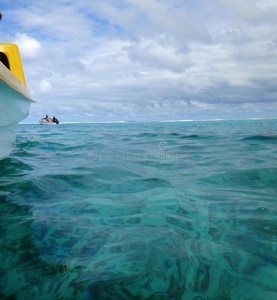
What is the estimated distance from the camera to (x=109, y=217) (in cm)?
252

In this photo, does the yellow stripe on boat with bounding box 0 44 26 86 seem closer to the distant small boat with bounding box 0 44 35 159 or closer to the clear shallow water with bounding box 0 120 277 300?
the distant small boat with bounding box 0 44 35 159

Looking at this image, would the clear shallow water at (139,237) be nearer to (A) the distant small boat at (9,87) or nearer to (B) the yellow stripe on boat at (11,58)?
(A) the distant small boat at (9,87)

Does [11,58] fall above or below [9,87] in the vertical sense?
above

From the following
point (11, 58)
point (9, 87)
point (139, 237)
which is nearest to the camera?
point (139, 237)

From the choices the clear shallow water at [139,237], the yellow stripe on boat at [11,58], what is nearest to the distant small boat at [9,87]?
the yellow stripe on boat at [11,58]

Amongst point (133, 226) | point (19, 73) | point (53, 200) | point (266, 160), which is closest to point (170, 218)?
point (133, 226)

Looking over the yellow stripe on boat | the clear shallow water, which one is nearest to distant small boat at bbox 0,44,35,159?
the yellow stripe on boat

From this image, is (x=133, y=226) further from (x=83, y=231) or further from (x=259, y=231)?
(x=259, y=231)

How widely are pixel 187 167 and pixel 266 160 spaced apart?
1803mm

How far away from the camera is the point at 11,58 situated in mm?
5387

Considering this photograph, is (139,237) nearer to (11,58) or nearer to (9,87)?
(9,87)

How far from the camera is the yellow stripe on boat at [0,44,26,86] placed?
5.24 meters

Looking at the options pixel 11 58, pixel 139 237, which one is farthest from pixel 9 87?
pixel 11 58

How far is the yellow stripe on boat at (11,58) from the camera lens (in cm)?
524
